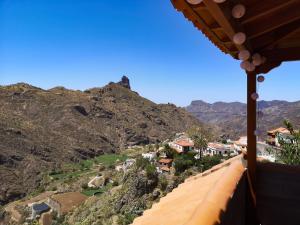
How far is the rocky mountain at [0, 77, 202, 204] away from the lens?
59469mm

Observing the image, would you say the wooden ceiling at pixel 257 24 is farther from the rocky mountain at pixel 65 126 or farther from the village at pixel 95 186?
the rocky mountain at pixel 65 126

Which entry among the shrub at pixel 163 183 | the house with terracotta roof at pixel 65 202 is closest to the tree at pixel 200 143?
the shrub at pixel 163 183

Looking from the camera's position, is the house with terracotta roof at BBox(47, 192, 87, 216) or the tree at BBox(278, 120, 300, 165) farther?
the house with terracotta roof at BBox(47, 192, 87, 216)

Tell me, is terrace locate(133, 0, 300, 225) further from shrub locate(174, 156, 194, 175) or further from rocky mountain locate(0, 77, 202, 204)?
rocky mountain locate(0, 77, 202, 204)

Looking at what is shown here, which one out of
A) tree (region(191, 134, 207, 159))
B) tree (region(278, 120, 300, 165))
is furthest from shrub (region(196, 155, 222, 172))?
tree (region(278, 120, 300, 165))

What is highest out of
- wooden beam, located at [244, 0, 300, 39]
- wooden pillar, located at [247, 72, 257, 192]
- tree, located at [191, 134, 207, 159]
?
tree, located at [191, 134, 207, 159]

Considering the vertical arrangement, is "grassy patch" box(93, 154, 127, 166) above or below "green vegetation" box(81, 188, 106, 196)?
above

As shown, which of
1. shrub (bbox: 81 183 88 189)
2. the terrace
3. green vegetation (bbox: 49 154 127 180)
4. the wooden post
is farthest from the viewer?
green vegetation (bbox: 49 154 127 180)

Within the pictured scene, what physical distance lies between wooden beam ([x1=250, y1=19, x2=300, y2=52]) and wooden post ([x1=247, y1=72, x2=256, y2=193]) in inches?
10.7

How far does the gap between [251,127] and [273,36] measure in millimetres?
864

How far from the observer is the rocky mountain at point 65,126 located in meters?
59.5

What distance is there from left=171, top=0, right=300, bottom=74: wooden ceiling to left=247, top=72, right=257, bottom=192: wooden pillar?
17 centimetres

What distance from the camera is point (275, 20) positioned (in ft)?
7.25

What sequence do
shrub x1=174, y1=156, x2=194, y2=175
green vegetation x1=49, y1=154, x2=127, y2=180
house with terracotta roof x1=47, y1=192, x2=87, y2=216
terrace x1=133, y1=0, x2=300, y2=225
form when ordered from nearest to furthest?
terrace x1=133, y1=0, x2=300, y2=225 < shrub x1=174, y1=156, x2=194, y2=175 < house with terracotta roof x1=47, y1=192, x2=87, y2=216 < green vegetation x1=49, y1=154, x2=127, y2=180
